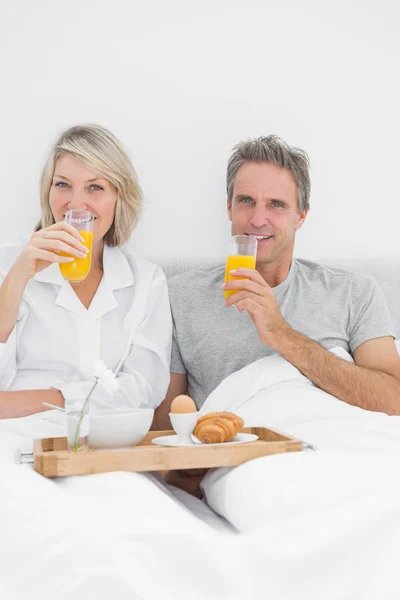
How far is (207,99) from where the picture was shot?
279 cm

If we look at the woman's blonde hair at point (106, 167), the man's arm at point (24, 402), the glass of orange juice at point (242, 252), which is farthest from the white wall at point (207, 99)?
the man's arm at point (24, 402)

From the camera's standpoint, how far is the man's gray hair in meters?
2.46

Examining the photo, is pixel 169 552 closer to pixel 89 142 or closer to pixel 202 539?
pixel 202 539

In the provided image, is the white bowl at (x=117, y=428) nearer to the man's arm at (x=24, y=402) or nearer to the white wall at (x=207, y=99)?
the man's arm at (x=24, y=402)

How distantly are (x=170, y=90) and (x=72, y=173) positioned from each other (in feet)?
2.50

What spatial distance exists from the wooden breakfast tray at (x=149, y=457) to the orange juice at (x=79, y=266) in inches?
23.3

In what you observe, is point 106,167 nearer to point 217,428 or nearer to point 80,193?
point 80,193

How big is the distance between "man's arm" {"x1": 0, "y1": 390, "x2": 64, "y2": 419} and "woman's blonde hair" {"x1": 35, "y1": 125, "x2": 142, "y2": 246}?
0.63m

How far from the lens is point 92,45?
2.69 metres

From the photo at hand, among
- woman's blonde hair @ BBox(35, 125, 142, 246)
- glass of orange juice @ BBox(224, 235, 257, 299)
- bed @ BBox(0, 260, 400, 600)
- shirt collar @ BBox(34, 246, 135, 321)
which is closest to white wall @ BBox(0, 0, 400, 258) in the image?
woman's blonde hair @ BBox(35, 125, 142, 246)

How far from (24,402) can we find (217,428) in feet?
2.07

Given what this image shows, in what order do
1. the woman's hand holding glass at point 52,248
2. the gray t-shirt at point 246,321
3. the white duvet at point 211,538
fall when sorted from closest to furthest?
the white duvet at point 211,538 < the woman's hand holding glass at point 52,248 < the gray t-shirt at point 246,321

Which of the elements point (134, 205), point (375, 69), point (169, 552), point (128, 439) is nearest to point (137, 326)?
point (134, 205)

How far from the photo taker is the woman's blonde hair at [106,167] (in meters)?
2.18
